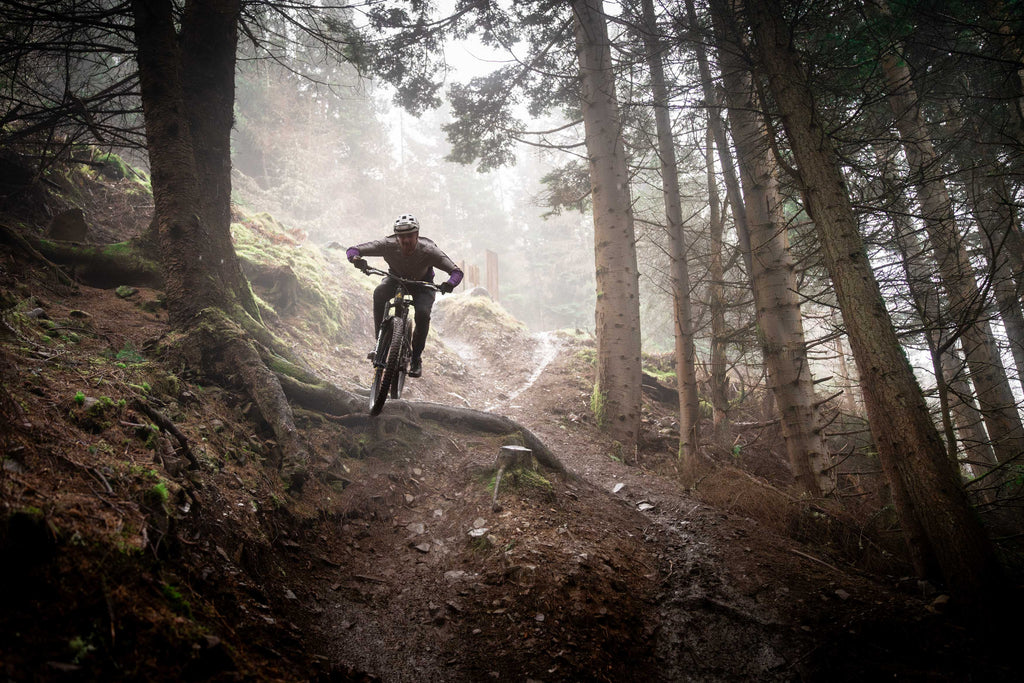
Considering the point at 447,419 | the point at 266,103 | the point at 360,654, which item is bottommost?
the point at 360,654

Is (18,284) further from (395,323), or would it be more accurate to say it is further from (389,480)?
(389,480)

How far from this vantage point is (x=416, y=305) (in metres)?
6.04

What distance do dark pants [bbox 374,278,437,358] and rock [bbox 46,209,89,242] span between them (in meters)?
4.75

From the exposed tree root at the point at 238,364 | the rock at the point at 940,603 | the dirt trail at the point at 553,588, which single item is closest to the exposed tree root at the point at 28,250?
the exposed tree root at the point at 238,364

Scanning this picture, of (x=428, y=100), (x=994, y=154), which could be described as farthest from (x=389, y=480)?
(x=994, y=154)

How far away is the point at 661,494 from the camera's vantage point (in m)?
6.51

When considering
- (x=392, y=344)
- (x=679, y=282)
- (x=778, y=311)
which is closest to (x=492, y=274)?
(x=679, y=282)

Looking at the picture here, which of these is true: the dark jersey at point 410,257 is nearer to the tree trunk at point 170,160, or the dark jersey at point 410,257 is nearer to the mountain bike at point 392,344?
the mountain bike at point 392,344

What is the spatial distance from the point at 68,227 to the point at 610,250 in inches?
351

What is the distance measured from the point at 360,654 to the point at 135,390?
2.96 m

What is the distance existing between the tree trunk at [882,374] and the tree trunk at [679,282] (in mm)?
2818

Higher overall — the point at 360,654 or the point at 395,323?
the point at 395,323

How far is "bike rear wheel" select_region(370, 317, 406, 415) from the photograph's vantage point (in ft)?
18.8

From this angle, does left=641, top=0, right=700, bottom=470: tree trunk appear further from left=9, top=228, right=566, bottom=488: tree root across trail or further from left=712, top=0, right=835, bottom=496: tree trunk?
left=9, top=228, right=566, bottom=488: tree root across trail
